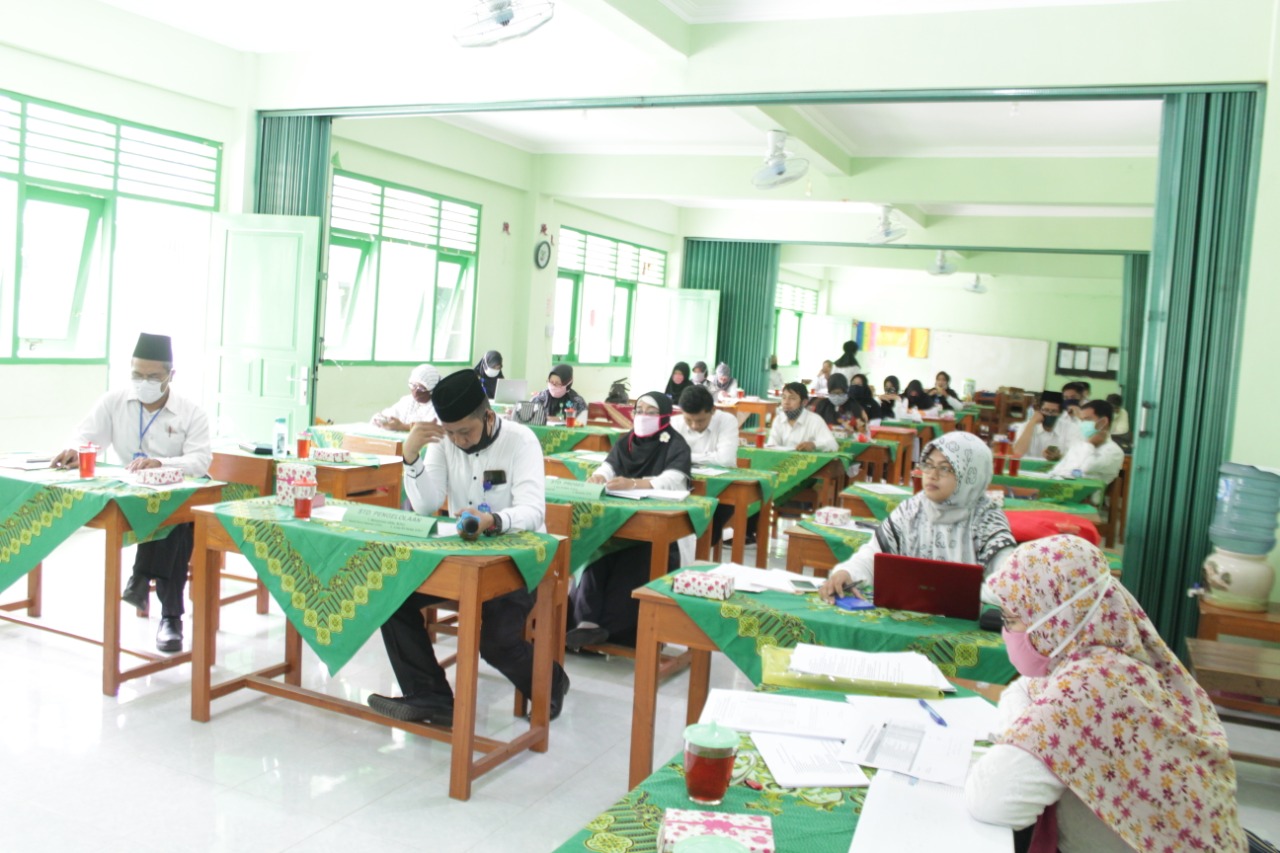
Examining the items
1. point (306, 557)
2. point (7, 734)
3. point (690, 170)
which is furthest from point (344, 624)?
point (690, 170)

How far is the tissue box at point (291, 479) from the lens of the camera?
3387mm

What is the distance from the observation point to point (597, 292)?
13.0 m

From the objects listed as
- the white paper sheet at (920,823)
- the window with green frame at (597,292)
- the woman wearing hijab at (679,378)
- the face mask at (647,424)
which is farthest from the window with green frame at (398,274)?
the white paper sheet at (920,823)

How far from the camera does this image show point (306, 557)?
3.20 metres

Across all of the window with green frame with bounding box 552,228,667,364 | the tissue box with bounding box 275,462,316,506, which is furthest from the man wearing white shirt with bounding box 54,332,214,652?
the window with green frame with bounding box 552,228,667,364

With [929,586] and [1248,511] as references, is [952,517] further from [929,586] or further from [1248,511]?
[1248,511]

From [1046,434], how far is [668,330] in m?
6.61

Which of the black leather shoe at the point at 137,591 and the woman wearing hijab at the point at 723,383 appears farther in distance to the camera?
the woman wearing hijab at the point at 723,383

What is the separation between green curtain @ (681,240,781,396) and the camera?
14180mm

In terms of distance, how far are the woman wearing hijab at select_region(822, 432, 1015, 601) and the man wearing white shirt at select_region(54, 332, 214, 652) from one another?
113 inches

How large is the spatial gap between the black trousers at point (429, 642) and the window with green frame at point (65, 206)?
13.6 feet

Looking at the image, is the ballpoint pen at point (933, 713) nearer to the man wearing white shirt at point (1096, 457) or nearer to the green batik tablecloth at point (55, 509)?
the green batik tablecloth at point (55, 509)

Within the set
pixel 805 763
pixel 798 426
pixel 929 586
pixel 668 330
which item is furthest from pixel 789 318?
pixel 805 763

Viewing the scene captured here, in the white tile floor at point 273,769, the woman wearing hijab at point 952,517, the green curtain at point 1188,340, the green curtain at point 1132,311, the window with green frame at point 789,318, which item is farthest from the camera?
the window with green frame at point 789,318
